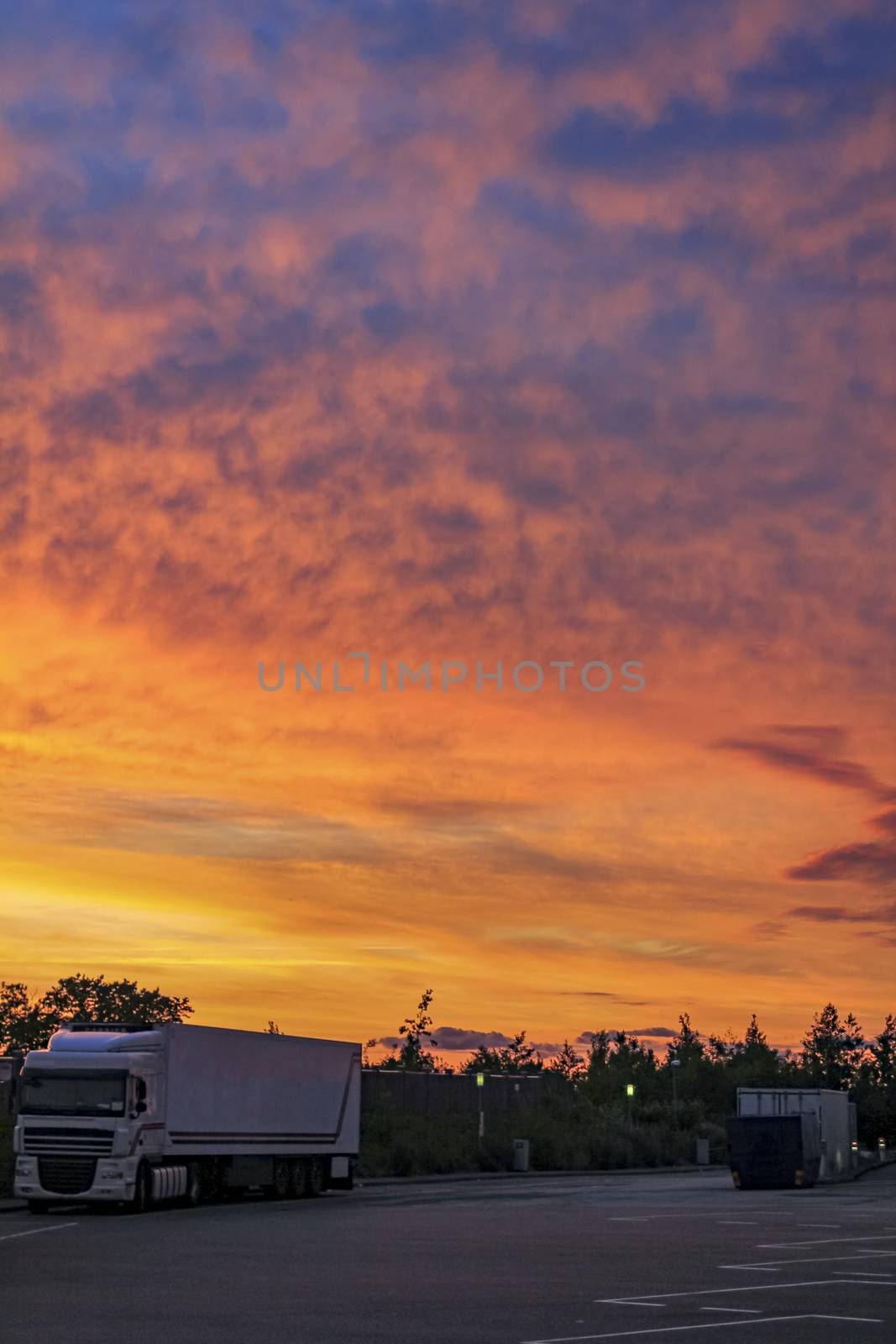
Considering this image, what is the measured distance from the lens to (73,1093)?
37.6 m

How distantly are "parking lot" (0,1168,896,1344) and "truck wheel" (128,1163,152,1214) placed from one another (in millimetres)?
400

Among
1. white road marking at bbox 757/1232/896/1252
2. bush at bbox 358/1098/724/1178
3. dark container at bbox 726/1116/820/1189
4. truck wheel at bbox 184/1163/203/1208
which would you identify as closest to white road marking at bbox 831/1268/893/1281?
white road marking at bbox 757/1232/896/1252

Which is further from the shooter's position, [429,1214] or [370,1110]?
[370,1110]

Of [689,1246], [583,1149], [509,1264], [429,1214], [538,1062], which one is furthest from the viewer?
[538,1062]

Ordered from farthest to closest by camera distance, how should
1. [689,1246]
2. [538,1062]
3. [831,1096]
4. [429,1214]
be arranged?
[538,1062] < [831,1096] < [429,1214] < [689,1246]

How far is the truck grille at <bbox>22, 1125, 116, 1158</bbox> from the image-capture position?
36844mm

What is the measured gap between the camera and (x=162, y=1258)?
23984mm

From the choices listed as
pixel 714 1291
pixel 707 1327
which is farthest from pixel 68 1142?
pixel 707 1327

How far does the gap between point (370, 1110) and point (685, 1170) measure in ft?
47.7

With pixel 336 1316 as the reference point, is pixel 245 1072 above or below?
above

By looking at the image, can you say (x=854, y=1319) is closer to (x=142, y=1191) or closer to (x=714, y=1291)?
(x=714, y=1291)

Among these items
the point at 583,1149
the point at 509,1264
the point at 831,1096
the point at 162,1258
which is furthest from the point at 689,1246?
the point at 583,1149

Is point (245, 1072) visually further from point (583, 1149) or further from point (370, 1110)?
point (583, 1149)

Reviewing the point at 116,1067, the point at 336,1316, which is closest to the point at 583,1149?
the point at 116,1067
